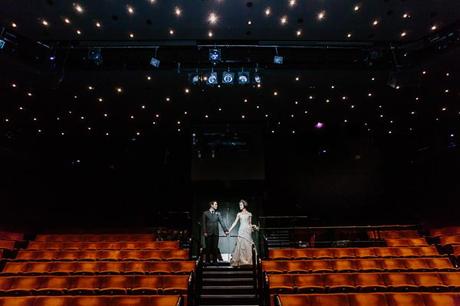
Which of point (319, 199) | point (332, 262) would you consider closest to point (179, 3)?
point (332, 262)

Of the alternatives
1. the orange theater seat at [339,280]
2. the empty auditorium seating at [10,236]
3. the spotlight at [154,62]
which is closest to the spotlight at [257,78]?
the spotlight at [154,62]

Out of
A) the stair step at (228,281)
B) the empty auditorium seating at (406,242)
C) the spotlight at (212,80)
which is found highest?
the spotlight at (212,80)

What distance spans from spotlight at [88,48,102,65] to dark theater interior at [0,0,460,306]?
18 centimetres

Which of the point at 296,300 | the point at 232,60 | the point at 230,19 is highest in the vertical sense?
the point at 230,19

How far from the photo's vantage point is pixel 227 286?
504cm

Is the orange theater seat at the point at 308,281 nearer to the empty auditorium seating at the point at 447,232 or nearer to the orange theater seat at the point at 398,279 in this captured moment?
the orange theater seat at the point at 398,279

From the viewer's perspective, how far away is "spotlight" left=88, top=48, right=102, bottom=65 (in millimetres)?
6230

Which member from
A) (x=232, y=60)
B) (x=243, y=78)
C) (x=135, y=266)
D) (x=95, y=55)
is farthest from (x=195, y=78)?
(x=135, y=266)

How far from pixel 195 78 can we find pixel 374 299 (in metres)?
4.68

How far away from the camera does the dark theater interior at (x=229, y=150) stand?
5.05 meters

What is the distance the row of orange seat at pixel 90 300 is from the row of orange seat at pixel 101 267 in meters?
1.15

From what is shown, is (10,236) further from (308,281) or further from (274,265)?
(308,281)

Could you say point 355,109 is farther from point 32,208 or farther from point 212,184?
point 32,208

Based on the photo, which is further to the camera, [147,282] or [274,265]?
[274,265]
